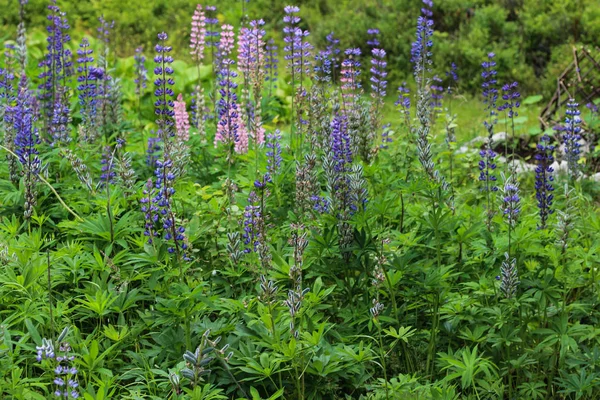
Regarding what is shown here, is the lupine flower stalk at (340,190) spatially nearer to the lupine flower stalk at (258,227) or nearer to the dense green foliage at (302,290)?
the dense green foliage at (302,290)

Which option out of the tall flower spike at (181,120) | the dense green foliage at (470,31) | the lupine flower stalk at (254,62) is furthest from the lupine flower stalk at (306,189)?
the dense green foliage at (470,31)

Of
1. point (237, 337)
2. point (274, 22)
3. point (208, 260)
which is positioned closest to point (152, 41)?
point (274, 22)

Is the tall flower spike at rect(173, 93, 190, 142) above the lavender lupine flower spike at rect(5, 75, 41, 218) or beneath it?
beneath

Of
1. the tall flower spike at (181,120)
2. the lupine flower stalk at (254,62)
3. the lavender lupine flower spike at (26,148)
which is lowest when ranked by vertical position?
the tall flower spike at (181,120)

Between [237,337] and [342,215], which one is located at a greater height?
[342,215]

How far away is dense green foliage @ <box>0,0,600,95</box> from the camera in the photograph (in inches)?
396

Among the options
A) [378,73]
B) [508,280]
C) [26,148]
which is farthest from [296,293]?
[378,73]

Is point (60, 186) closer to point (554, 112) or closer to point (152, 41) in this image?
point (554, 112)

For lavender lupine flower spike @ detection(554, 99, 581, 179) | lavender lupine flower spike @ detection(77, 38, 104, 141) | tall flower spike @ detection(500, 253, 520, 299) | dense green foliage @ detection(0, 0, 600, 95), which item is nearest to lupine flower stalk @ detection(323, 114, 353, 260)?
tall flower spike @ detection(500, 253, 520, 299)

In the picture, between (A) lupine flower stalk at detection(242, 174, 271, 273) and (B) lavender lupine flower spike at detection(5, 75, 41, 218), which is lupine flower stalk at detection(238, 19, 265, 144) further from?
(B) lavender lupine flower spike at detection(5, 75, 41, 218)

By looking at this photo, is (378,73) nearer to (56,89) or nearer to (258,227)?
(258,227)

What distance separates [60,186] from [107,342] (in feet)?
4.80

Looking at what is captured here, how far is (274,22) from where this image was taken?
14070 mm

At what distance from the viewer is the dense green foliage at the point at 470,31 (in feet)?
33.0
